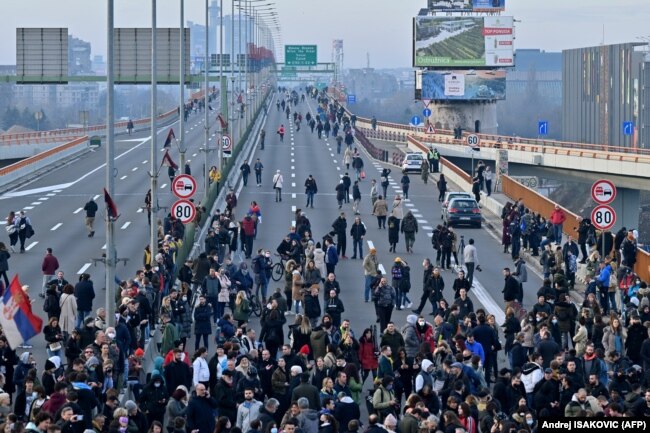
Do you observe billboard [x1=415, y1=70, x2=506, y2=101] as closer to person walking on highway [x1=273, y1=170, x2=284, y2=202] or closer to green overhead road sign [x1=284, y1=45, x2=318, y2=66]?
person walking on highway [x1=273, y1=170, x2=284, y2=202]

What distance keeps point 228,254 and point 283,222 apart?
356 inches

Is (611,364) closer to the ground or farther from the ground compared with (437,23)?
closer to the ground

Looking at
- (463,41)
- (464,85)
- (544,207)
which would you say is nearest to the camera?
(544,207)

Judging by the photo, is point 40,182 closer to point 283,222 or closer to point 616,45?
point 283,222

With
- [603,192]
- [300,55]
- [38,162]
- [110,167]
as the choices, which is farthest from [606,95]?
[110,167]

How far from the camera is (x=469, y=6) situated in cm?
11631

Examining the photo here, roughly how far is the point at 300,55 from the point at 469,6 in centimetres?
6362

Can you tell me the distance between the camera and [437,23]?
112000mm

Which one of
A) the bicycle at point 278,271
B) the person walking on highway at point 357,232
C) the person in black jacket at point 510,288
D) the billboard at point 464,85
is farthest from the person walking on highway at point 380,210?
the billboard at point 464,85

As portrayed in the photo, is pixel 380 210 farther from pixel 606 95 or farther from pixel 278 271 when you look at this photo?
pixel 606 95

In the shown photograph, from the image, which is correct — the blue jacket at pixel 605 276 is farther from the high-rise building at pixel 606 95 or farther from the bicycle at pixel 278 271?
the high-rise building at pixel 606 95

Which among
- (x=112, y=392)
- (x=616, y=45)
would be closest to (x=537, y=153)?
(x=112, y=392)

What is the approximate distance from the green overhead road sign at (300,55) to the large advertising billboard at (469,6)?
61.4m

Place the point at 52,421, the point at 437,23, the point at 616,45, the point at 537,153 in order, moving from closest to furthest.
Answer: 1. the point at 52,421
2. the point at 537,153
3. the point at 437,23
4. the point at 616,45
